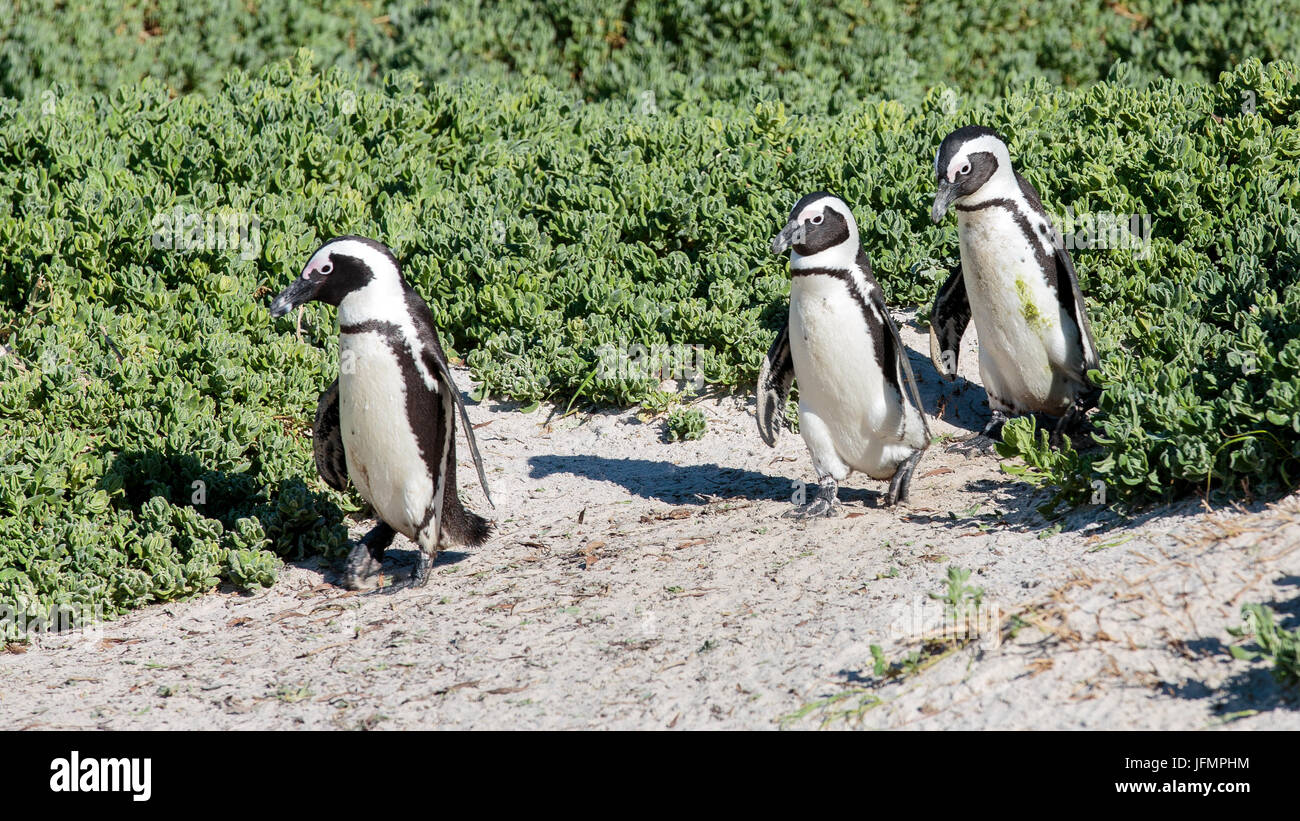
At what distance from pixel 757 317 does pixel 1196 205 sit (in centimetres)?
228

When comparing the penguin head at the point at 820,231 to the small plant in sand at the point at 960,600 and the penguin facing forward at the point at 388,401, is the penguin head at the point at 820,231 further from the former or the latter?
the small plant in sand at the point at 960,600

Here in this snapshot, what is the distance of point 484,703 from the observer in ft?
A: 12.4

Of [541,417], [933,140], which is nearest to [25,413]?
[541,417]

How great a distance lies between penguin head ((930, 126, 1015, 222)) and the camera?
5.21 metres

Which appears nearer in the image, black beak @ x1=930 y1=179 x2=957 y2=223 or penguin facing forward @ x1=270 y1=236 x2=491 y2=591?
penguin facing forward @ x1=270 y1=236 x2=491 y2=591

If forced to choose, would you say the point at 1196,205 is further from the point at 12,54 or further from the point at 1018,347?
the point at 12,54

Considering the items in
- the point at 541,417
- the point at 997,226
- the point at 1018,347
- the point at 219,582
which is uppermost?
the point at 997,226

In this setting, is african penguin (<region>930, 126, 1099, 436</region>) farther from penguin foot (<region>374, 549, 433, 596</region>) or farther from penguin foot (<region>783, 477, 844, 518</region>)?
penguin foot (<region>374, 549, 433, 596</region>)

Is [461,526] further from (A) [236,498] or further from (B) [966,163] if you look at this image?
(B) [966,163]

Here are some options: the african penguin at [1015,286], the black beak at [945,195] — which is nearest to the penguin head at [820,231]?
the black beak at [945,195]

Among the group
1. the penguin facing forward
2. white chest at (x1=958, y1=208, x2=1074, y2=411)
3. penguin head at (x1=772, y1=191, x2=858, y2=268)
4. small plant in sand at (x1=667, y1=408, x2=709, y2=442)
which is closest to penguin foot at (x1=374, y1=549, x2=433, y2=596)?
the penguin facing forward

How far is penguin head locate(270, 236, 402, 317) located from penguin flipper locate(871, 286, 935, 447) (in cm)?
187

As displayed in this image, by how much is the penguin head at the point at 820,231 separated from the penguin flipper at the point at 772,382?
564mm

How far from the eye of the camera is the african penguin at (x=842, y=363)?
197 inches
